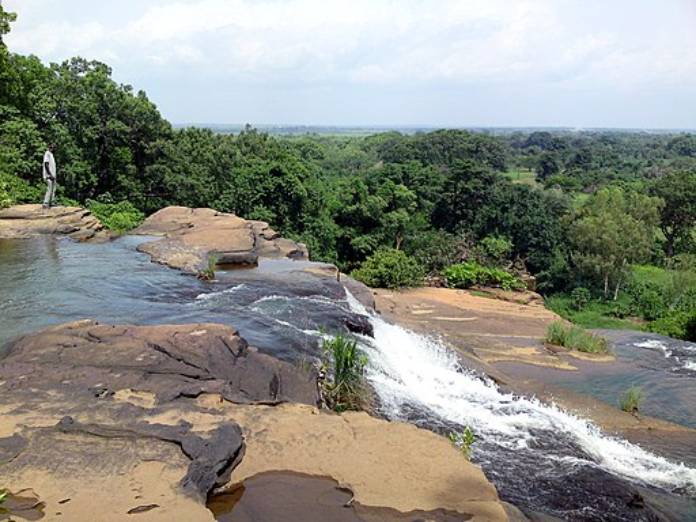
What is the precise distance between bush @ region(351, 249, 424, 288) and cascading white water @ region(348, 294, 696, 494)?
12294 millimetres

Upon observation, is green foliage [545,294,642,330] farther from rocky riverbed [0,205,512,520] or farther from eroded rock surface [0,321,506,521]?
eroded rock surface [0,321,506,521]

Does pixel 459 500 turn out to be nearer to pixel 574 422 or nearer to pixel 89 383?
pixel 89 383

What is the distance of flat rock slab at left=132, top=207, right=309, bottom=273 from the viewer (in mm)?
12633

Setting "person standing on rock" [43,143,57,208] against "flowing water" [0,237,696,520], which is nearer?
"flowing water" [0,237,696,520]

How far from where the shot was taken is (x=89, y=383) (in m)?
5.91

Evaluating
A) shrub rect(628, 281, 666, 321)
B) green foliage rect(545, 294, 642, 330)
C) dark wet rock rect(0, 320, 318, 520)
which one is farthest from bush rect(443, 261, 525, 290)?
dark wet rock rect(0, 320, 318, 520)

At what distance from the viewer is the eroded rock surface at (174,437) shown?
4285 millimetres

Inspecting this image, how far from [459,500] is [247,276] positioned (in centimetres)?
792

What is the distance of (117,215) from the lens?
17.6 meters

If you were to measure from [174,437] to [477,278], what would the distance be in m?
22.2

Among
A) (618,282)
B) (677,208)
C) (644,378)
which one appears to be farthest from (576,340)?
(677,208)

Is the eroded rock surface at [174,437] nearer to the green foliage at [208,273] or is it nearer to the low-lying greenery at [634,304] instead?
the green foliage at [208,273]

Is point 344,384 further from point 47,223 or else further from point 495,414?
point 47,223

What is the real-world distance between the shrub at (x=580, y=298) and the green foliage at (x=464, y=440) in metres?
22.1
